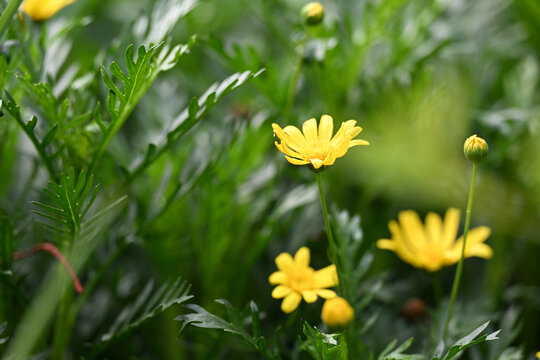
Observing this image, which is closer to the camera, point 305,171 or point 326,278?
point 326,278

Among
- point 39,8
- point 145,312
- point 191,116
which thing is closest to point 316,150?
point 191,116

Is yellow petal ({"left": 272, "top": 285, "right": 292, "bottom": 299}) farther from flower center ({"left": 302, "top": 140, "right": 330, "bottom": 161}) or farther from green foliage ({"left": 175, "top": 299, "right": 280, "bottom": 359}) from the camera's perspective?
flower center ({"left": 302, "top": 140, "right": 330, "bottom": 161})

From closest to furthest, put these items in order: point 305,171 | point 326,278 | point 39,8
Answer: point 326,278 → point 39,8 → point 305,171

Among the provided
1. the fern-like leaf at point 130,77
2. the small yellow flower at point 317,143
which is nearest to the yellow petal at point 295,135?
the small yellow flower at point 317,143

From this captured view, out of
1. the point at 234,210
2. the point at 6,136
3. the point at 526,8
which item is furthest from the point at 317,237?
the point at 526,8

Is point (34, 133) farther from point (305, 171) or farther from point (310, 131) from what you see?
point (305, 171)

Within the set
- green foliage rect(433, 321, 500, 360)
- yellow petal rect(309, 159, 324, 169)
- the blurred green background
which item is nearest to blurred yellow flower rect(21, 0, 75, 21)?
the blurred green background
